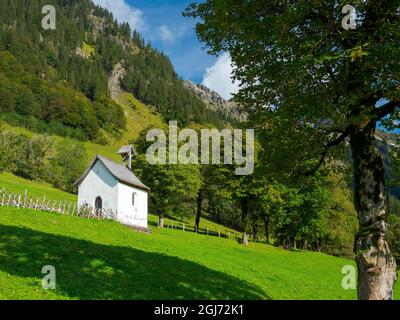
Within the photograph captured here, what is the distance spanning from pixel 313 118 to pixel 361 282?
17.3ft

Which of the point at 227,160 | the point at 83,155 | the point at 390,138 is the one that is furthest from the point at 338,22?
the point at 83,155

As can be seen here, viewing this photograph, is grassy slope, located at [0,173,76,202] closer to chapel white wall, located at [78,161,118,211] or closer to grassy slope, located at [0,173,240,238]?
grassy slope, located at [0,173,240,238]

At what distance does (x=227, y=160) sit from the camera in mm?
58469

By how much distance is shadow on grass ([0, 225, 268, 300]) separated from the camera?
16.2 m

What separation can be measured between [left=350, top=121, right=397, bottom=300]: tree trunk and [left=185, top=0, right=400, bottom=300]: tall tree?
0.03m

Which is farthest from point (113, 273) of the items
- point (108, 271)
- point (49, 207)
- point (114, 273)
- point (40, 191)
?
point (40, 191)

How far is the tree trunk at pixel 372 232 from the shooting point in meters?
12.8

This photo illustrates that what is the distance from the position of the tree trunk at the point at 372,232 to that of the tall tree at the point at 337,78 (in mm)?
29

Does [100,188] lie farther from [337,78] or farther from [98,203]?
[337,78]

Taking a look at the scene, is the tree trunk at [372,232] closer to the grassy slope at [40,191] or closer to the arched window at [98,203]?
the arched window at [98,203]

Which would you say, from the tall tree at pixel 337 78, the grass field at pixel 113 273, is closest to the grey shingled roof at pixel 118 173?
the grass field at pixel 113 273

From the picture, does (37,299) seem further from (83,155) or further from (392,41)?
(83,155)

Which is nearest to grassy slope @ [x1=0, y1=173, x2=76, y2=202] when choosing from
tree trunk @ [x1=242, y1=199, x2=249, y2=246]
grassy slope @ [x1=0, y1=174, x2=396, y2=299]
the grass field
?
grassy slope @ [x1=0, y1=174, x2=396, y2=299]

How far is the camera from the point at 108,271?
18.9 m
